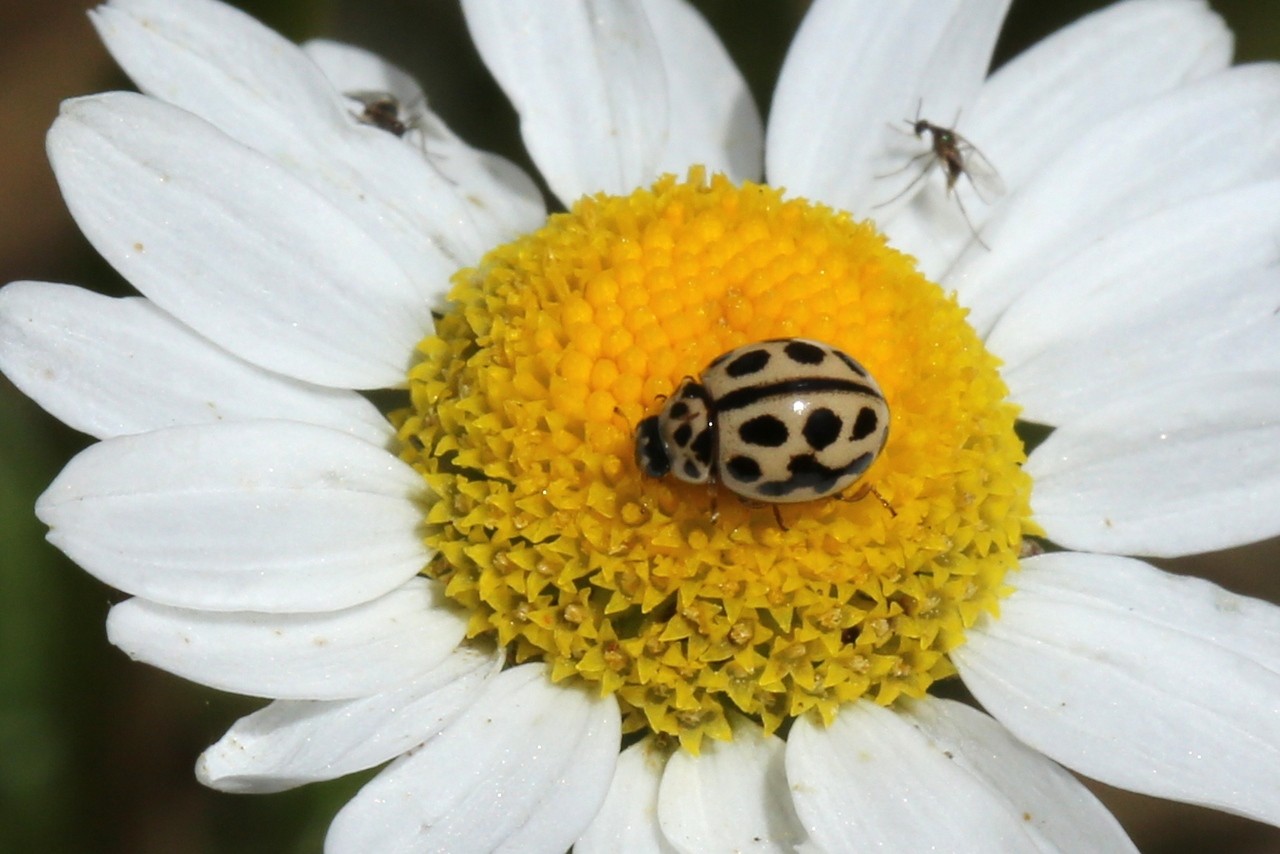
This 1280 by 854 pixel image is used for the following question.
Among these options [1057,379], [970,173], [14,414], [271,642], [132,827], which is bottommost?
[132,827]

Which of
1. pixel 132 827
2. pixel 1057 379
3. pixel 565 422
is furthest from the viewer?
pixel 132 827

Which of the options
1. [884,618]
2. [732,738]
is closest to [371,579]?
[732,738]

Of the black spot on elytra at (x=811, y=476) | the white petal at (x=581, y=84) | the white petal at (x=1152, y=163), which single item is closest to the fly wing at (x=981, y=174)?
the white petal at (x=1152, y=163)

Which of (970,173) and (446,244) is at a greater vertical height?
(970,173)

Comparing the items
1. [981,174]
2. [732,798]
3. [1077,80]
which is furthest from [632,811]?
[1077,80]

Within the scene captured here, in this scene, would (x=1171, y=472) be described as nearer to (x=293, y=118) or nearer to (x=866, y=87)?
(x=866, y=87)

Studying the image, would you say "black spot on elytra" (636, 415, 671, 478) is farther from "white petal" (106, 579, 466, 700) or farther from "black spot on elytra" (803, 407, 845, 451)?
"white petal" (106, 579, 466, 700)

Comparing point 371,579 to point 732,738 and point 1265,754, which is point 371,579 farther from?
point 1265,754
